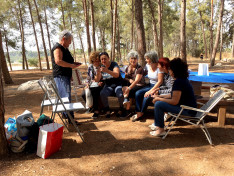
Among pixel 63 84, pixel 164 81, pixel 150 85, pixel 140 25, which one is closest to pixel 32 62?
pixel 140 25

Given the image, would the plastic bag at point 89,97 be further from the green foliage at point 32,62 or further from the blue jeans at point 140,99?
the green foliage at point 32,62

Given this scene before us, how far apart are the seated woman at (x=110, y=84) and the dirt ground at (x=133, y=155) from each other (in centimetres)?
68

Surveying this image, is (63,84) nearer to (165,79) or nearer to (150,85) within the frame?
(150,85)

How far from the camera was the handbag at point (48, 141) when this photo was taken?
8.04ft

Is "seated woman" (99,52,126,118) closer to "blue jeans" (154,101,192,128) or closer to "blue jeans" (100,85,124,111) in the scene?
"blue jeans" (100,85,124,111)

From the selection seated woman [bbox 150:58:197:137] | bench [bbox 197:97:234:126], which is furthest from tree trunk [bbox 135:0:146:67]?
seated woman [bbox 150:58:197:137]

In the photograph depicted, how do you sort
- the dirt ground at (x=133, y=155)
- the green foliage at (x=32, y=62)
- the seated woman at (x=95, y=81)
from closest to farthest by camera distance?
1. the dirt ground at (x=133, y=155)
2. the seated woman at (x=95, y=81)
3. the green foliage at (x=32, y=62)

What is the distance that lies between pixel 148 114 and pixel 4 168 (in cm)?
300

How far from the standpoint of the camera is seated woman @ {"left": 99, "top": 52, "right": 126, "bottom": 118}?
4051 millimetres

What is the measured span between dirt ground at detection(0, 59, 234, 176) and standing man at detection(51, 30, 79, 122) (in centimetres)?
87

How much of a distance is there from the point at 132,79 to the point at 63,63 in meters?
1.66

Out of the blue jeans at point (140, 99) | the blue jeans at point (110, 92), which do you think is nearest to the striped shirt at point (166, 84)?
the blue jeans at point (140, 99)

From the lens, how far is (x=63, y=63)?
132 inches

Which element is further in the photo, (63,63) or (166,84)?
(166,84)
